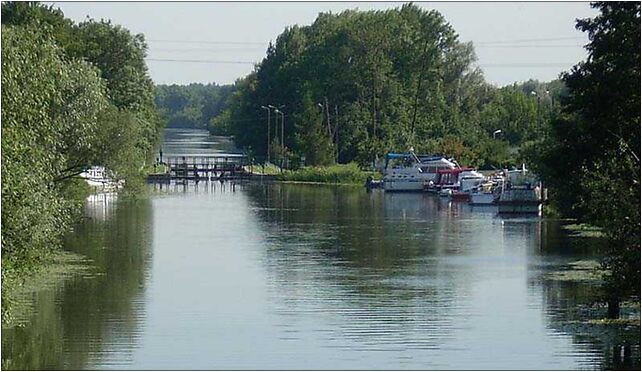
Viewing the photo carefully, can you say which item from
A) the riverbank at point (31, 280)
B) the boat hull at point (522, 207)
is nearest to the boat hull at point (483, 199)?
the boat hull at point (522, 207)

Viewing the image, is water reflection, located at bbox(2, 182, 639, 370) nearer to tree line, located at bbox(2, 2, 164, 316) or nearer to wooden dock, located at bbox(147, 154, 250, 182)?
tree line, located at bbox(2, 2, 164, 316)

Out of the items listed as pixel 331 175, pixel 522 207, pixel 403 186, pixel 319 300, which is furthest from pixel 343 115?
pixel 319 300

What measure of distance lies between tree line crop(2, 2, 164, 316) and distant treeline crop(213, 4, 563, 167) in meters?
16.5

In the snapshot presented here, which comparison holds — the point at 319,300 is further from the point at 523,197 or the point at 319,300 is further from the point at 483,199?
→ the point at 483,199

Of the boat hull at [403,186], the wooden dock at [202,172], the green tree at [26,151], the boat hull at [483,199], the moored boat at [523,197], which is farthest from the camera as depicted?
the wooden dock at [202,172]

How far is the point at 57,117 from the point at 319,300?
10.8m

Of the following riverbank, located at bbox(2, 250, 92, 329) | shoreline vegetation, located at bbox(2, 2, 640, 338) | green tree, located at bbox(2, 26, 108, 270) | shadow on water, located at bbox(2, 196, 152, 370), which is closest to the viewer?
green tree, located at bbox(2, 26, 108, 270)

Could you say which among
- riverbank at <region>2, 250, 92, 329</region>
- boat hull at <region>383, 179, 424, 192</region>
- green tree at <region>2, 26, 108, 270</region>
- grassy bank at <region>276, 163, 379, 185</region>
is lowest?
riverbank at <region>2, 250, 92, 329</region>

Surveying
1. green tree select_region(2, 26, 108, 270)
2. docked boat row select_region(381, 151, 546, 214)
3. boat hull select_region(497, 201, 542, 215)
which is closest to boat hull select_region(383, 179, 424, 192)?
docked boat row select_region(381, 151, 546, 214)

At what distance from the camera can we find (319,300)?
89.8 ft

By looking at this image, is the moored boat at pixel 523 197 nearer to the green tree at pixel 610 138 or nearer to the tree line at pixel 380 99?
the tree line at pixel 380 99

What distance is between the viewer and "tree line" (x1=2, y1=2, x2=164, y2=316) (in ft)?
66.6

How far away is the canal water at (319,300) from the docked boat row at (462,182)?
4.13m

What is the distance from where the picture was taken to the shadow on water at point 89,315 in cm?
2111
